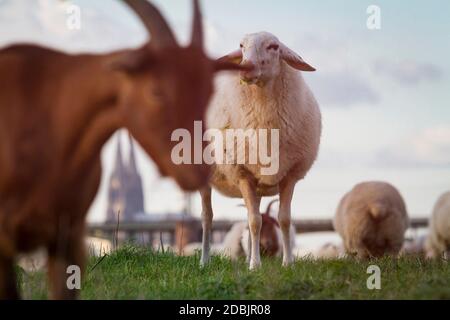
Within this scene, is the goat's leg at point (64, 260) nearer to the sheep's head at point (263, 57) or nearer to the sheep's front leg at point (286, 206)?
the sheep's head at point (263, 57)

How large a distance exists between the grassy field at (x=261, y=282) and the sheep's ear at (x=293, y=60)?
2.19 m

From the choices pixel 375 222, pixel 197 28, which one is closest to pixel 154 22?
pixel 197 28

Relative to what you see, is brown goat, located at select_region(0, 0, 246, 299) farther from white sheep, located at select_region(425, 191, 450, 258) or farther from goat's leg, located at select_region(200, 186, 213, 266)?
white sheep, located at select_region(425, 191, 450, 258)

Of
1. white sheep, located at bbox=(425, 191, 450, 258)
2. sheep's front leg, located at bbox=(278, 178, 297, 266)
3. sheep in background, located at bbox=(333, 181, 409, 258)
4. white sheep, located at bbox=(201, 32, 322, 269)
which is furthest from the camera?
white sheep, located at bbox=(425, 191, 450, 258)

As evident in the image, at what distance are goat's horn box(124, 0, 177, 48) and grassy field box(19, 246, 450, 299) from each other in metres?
2.22

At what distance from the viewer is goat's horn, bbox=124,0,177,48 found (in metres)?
→ 3.95

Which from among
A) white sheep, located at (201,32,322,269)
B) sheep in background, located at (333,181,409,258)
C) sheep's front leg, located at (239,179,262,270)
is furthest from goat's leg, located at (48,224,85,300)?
sheep in background, located at (333,181,409,258)

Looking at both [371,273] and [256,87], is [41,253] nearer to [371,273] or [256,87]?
[371,273]

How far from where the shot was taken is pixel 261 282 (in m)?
6.20

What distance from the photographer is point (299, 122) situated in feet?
28.7

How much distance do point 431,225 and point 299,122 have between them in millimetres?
7696

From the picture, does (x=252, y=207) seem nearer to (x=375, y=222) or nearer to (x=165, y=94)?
(x=375, y=222)

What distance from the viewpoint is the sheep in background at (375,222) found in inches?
500
